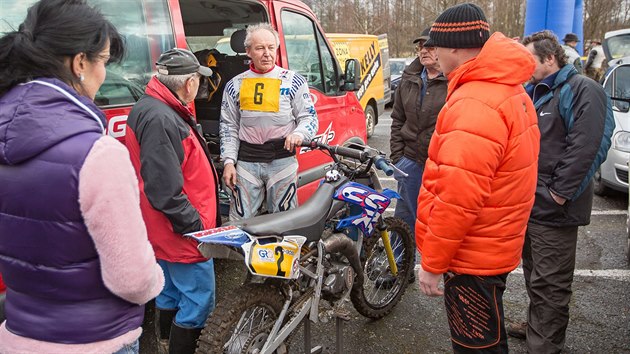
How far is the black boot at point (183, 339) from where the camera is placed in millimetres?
2578

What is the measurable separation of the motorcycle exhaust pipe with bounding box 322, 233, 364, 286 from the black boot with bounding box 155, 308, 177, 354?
0.94 m

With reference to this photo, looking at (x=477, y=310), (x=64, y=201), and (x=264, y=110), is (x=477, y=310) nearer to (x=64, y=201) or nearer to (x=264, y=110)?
(x=64, y=201)

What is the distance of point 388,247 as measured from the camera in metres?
3.32

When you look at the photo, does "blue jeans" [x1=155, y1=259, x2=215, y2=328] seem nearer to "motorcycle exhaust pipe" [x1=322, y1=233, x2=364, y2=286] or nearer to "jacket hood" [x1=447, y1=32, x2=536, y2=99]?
"motorcycle exhaust pipe" [x1=322, y1=233, x2=364, y2=286]

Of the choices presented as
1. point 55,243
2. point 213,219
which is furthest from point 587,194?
point 55,243

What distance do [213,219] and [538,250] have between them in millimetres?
1852

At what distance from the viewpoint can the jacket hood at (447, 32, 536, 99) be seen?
1.96 meters

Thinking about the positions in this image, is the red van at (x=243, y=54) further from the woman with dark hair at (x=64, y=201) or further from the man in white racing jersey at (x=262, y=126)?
the woman with dark hair at (x=64, y=201)

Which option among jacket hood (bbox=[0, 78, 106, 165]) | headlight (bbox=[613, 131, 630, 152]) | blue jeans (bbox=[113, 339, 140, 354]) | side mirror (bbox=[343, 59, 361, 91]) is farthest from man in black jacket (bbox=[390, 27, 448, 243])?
headlight (bbox=[613, 131, 630, 152])

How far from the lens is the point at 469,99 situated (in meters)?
1.95

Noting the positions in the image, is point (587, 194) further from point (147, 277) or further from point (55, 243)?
point (55, 243)

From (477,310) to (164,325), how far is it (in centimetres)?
171

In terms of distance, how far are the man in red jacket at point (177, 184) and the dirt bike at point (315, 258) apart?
→ 248mm

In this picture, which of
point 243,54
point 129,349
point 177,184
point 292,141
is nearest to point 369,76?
point 243,54
